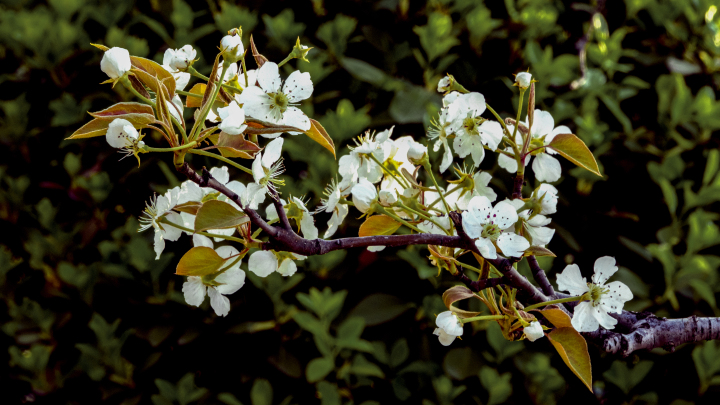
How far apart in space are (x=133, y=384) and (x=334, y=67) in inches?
34.6

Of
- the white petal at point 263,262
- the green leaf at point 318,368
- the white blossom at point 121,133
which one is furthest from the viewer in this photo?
the green leaf at point 318,368

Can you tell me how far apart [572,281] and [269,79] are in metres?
0.36

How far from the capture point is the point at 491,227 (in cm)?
52

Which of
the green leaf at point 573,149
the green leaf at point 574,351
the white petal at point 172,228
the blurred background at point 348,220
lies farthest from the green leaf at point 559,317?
the blurred background at point 348,220

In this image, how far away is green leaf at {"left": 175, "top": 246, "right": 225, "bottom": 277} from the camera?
0.51m

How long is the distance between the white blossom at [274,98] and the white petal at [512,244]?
20 cm

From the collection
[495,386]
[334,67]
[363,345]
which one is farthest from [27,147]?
[495,386]

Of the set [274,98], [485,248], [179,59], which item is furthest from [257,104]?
[485,248]

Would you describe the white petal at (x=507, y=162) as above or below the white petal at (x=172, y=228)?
above

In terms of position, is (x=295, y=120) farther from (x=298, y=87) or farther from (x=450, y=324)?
(x=450, y=324)

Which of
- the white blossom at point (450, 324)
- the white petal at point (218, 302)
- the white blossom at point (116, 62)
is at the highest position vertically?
the white blossom at point (116, 62)

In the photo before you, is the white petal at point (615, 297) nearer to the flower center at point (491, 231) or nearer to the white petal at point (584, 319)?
the white petal at point (584, 319)

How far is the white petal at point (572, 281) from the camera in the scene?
574mm

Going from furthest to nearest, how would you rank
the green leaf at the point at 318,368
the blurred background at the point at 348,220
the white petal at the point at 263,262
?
the blurred background at the point at 348,220 → the green leaf at the point at 318,368 → the white petal at the point at 263,262
